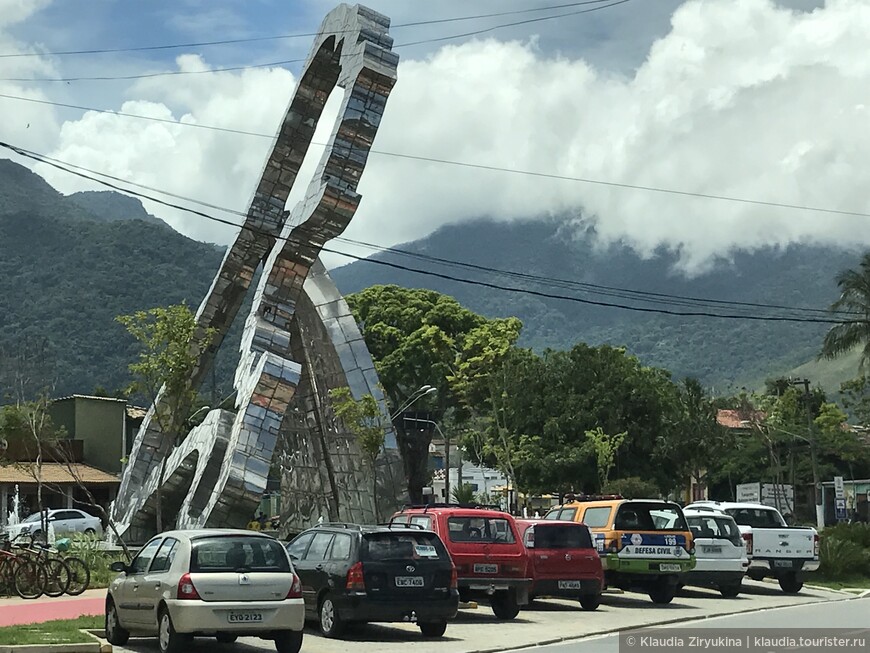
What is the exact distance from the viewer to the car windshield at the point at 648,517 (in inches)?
936

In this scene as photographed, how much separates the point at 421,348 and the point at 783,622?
2235 inches

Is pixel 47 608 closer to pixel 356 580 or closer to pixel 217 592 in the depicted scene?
pixel 356 580

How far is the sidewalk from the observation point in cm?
1866

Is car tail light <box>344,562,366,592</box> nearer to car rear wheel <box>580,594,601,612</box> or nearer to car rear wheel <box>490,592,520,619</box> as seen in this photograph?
car rear wheel <box>490,592,520,619</box>

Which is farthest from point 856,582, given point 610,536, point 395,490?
point 395,490

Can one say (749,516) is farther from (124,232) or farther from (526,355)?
(124,232)

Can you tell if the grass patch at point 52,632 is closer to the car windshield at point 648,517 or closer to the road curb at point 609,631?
the road curb at point 609,631

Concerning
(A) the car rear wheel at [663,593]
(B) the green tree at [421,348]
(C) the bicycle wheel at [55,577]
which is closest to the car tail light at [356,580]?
(A) the car rear wheel at [663,593]

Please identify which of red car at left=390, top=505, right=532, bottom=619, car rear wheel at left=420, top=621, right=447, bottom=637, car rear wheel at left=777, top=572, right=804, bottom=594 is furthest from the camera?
car rear wheel at left=777, top=572, right=804, bottom=594

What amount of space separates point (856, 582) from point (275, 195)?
20.1 m

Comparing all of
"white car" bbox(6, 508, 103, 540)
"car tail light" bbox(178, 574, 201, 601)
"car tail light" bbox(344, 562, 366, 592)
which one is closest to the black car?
"car tail light" bbox(344, 562, 366, 592)

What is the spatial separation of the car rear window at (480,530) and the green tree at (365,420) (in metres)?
16.6

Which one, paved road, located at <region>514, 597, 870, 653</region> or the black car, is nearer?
paved road, located at <region>514, 597, 870, 653</region>

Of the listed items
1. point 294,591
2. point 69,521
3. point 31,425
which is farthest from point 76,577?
point 69,521
